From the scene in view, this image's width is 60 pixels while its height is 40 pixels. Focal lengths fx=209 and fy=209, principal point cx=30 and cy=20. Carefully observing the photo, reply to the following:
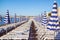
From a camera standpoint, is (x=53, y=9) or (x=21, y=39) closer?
(x=21, y=39)

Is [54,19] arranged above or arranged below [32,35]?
below

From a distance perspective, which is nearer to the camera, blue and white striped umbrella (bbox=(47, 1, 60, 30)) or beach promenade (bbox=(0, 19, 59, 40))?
beach promenade (bbox=(0, 19, 59, 40))

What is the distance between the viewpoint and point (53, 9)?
83.7 feet

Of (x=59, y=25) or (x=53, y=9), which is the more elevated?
(x=53, y=9)

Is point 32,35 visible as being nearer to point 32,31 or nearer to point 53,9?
point 32,31

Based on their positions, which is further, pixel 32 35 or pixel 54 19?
pixel 54 19

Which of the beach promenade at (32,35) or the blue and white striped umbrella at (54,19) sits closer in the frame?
the beach promenade at (32,35)

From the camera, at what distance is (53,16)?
26203 mm

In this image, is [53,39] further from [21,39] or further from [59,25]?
[59,25]

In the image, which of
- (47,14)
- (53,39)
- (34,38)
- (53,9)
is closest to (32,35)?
(34,38)

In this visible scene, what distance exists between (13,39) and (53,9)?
1420cm

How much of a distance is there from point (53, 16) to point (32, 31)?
17.5 meters

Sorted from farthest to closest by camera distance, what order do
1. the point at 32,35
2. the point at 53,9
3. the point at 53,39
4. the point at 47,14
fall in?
the point at 47,14 → the point at 53,9 → the point at 53,39 → the point at 32,35

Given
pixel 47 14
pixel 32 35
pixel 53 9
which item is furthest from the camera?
pixel 47 14
